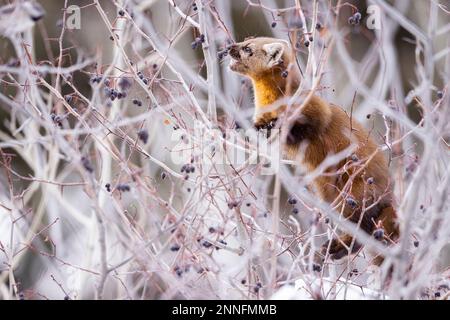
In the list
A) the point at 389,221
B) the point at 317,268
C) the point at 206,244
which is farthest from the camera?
the point at 389,221

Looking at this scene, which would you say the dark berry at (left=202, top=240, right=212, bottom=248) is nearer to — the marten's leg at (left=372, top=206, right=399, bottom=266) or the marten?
the marten

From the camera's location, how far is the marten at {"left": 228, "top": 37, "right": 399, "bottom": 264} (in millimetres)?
5043

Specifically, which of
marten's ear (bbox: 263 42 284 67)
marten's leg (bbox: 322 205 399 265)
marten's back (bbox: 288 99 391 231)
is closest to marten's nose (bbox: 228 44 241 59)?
marten's ear (bbox: 263 42 284 67)

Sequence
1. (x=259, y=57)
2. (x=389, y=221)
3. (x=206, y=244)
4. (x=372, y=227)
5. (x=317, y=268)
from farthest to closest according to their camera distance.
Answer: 1. (x=259, y=57)
2. (x=372, y=227)
3. (x=389, y=221)
4. (x=317, y=268)
5. (x=206, y=244)

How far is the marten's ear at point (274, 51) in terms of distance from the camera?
17.9ft

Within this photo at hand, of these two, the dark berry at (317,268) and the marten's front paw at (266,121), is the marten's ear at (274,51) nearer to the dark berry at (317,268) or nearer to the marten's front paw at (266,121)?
the marten's front paw at (266,121)

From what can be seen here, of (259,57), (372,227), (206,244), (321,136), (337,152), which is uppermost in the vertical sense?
(259,57)

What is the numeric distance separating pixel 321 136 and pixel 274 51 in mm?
706

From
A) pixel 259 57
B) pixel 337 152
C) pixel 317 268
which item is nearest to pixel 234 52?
pixel 259 57

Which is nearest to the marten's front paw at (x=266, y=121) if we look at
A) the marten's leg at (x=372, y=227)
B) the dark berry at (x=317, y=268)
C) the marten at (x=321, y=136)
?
the marten at (x=321, y=136)

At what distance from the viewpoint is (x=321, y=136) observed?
5.30m

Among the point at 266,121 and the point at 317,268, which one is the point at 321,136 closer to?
the point at 266,121

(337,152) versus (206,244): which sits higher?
(337,152)
